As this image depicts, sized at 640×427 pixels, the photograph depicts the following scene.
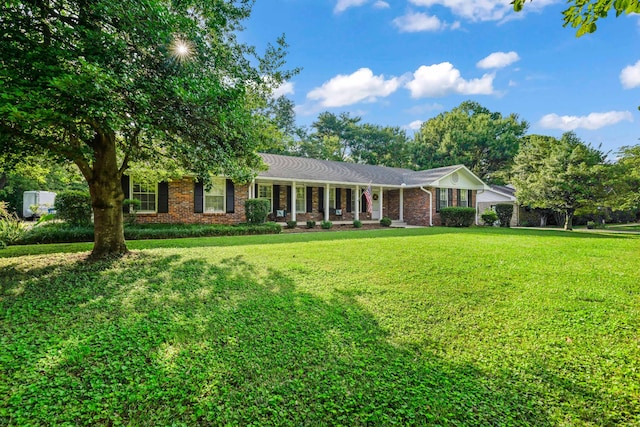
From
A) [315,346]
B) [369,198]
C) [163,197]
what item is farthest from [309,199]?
[315,346]

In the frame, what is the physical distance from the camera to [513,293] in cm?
458

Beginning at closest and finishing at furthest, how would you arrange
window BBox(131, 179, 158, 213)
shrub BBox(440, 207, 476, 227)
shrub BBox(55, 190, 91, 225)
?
shrub BBox(55, 190, 91, 225), window BBox(131, 179, 158, 213), shrub BBox(440, 207, 476, 227)

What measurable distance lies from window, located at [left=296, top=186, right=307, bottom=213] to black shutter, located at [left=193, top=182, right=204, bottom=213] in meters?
5.36

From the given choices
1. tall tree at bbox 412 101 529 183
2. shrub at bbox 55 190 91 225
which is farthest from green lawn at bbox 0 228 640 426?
tall tree at bbox 412 101 529 183

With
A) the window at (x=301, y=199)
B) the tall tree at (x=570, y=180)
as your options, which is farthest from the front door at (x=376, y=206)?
the tall tree at (x=570, y=180)

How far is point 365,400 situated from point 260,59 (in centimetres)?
892

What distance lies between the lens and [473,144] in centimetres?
3228

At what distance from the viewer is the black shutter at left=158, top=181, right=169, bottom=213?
12461 millimetres

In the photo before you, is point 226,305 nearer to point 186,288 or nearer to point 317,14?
point 186,288

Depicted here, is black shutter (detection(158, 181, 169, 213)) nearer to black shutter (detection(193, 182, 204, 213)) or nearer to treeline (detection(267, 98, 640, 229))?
black shutter (detection(193, 182, 204, 213))


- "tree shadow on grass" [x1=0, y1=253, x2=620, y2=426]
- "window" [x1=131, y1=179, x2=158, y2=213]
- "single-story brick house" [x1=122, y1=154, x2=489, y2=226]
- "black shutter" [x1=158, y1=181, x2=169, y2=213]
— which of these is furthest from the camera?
"single-story brick house" [x1=122, y1=154, x2=489, y2=226]

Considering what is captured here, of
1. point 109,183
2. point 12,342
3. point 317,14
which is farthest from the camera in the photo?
point 317,14

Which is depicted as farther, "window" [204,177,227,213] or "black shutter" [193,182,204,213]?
"window" [204,177,227,213]

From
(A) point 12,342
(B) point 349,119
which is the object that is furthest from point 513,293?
(B) point 349,119
